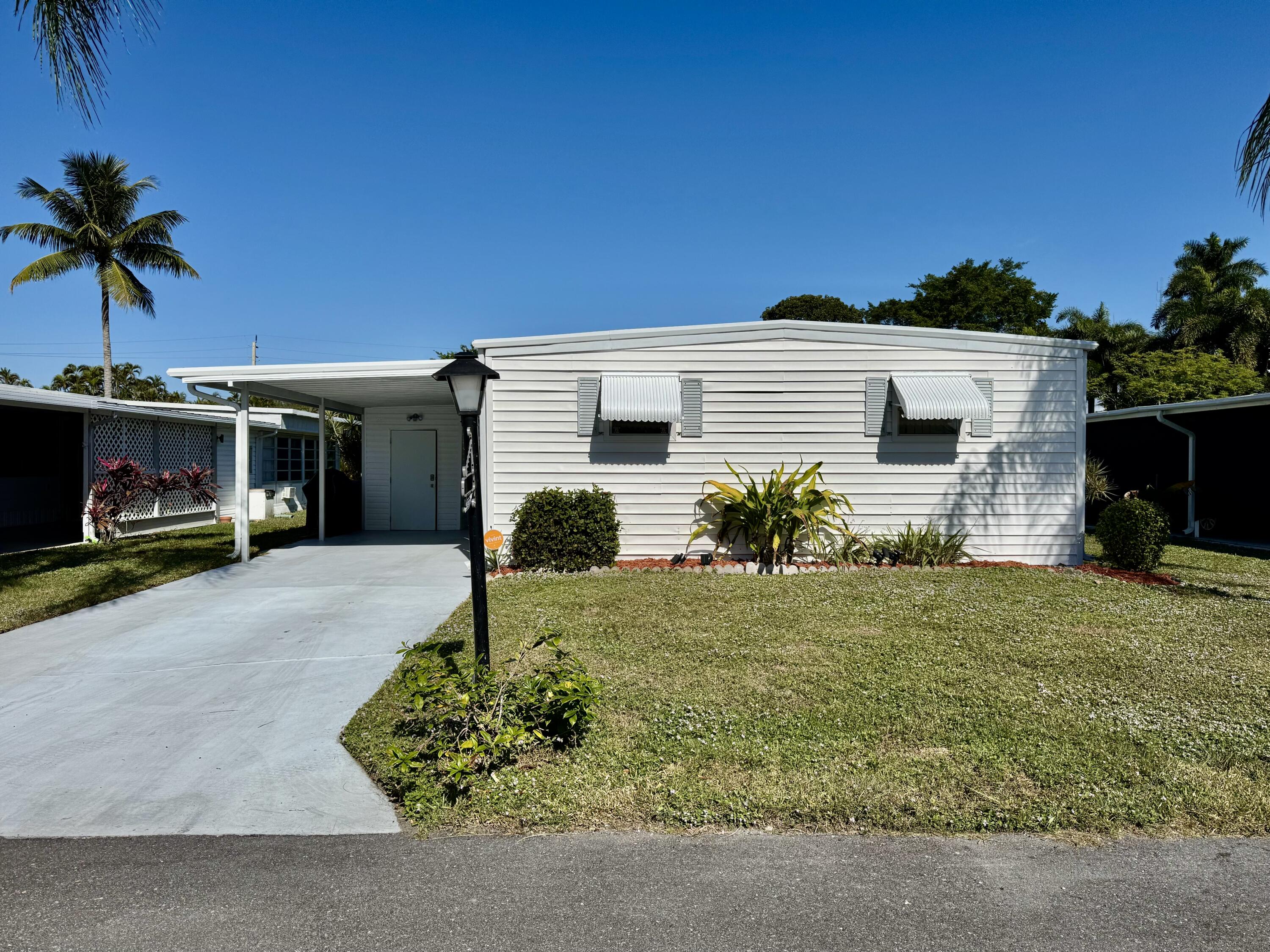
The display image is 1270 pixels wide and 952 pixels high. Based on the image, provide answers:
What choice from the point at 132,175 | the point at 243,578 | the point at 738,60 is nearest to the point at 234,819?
the point at 243,578

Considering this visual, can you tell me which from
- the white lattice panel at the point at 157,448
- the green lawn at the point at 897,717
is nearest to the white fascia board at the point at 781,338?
the green lawn at the point at 897,717

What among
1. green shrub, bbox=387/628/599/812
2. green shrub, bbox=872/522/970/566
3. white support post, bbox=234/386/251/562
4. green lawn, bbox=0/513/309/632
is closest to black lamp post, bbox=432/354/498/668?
green shrub, bbox=387/628/599/812

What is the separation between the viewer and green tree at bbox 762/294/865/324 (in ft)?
96.2

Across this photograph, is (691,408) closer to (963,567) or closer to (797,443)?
(797,443)

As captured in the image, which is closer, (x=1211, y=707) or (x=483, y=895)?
(x=483, y=895)

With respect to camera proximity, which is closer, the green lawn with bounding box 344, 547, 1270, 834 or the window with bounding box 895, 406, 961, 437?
the green lawn with bounding box 344, 547, 1270, 834

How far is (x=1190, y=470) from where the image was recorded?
1173 cm

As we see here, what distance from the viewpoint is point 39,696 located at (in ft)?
13.9

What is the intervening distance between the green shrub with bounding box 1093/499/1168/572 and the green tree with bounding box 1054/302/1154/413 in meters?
21.8

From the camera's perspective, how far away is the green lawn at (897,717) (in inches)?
112

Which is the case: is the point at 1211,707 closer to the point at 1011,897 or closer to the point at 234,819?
the point at 1011,897

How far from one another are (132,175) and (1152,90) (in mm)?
25816

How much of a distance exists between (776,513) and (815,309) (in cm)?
2353

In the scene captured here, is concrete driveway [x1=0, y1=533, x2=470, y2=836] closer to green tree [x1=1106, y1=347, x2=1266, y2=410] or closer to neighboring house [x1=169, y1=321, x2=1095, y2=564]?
neighboring house [x1=169, y1=321, x2=1095, y2=564]
